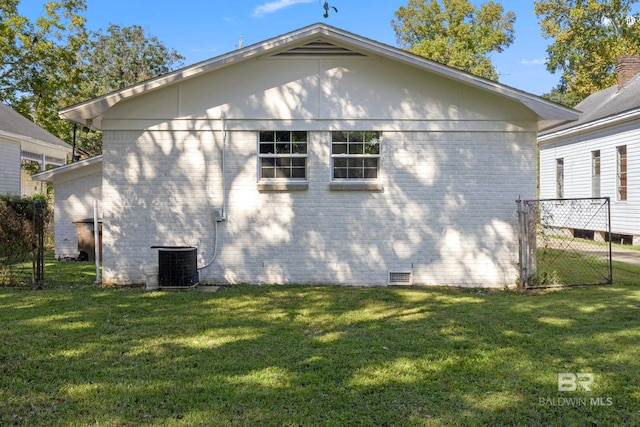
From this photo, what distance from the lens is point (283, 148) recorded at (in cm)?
944

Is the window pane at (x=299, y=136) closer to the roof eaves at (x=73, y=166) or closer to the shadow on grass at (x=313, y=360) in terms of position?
the shadow on grass at (x=313, y=360)

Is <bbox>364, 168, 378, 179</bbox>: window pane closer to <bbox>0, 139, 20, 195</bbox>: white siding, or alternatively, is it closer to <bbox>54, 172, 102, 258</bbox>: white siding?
<bbox>54, 172, 102, 258</bbox>: white siding

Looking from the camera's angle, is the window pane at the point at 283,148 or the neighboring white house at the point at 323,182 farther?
the window pane at the point at 283,148

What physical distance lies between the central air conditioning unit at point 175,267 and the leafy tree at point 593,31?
25.9 meters

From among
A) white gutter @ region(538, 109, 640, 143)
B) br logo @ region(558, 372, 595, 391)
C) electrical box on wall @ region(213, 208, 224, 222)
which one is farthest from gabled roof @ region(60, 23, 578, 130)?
white gutter @ region(538, 109, 640, 143)

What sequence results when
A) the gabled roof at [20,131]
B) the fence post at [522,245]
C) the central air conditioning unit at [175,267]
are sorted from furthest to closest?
the gabled roof at [20,131]
the fence post at [522,245]
the central air conditioning unit at [175,267]

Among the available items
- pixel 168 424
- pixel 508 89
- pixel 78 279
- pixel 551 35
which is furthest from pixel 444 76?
pixel 551 35

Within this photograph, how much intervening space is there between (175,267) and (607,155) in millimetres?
14936

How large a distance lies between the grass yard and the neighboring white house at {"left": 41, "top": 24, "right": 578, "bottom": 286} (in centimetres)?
147

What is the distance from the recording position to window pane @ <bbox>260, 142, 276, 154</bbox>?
30.9ft

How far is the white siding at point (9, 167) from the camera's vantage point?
17594 mm

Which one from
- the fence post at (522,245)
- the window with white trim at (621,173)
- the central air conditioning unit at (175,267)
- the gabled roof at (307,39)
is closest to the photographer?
the central air conditioning unit at (175,267)

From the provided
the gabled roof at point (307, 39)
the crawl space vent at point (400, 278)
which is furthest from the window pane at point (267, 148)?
the crawl space vent at point (400, 278)

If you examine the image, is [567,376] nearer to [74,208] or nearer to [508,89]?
[508,89]
